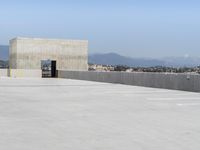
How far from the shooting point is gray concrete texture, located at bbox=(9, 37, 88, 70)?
60.3 metres

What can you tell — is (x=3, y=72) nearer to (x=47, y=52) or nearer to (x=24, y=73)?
(x=24, y=73)

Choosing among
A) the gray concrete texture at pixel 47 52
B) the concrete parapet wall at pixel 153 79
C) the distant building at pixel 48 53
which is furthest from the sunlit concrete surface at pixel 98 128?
the gray concrete texture at pixel 47 52

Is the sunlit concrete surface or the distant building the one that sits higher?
the distant building

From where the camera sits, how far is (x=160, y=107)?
14.8 m

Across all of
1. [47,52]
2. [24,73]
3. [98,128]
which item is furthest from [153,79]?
[47,52]

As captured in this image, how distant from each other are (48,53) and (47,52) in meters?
0.19

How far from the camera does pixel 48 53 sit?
6094 cm

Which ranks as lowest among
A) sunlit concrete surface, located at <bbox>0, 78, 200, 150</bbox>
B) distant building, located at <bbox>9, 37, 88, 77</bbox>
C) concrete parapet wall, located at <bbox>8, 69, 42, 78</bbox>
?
sunlit concrete surface, located at <bbox>0, 78, 200, 150</bbox>

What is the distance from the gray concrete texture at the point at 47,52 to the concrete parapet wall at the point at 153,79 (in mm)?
18602

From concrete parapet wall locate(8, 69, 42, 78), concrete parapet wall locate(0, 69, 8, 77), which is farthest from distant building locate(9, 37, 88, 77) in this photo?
concrete parapet wall locate(0, 69, 8, 77)

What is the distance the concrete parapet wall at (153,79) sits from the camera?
24781 millimetres

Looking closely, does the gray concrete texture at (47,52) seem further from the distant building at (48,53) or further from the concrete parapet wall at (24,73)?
the concrete parapet wall at (24,73)

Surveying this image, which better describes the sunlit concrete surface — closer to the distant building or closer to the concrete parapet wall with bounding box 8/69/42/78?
the concrete parapet wall with bounding box 8/69/42/78

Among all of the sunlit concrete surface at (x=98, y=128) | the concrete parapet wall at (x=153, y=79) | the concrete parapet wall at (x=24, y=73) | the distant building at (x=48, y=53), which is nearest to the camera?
the sunlit concrete surface at (x=98, y=128)
